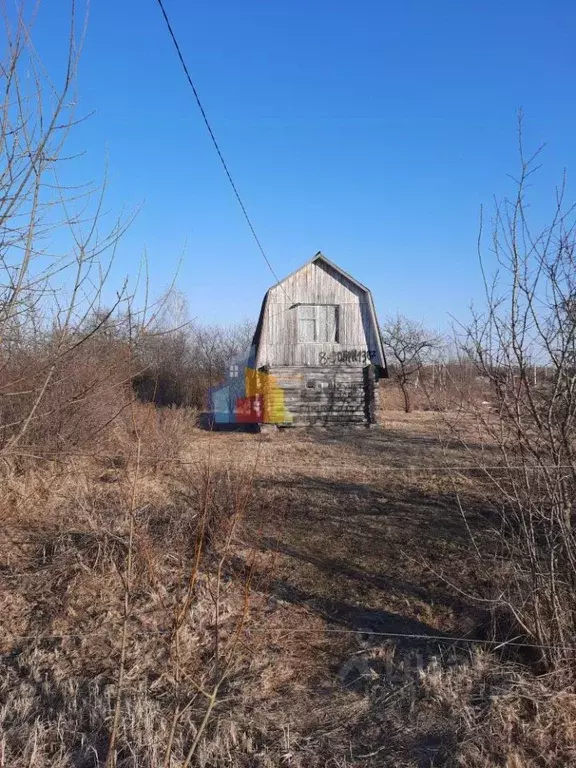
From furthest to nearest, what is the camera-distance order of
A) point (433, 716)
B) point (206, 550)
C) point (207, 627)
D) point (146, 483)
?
point (146, 483) < point (206, 550) < point (207, 627) < point (433, 716)

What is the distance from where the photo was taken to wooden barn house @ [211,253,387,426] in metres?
18.1

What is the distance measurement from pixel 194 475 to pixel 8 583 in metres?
2.71

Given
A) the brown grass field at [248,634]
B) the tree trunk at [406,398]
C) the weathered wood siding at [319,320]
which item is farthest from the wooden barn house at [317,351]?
the brown grass field at [248,634]

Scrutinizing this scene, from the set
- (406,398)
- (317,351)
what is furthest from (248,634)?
(406,398)

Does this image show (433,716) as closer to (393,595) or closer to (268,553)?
(393,595)

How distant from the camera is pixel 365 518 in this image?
7.37 metres

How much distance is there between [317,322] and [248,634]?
1407cm

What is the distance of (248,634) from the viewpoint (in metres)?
4.60

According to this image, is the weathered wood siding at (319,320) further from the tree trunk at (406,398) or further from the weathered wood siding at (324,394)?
the tree trunk at (406,398)

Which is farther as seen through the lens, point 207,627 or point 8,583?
point 8,583

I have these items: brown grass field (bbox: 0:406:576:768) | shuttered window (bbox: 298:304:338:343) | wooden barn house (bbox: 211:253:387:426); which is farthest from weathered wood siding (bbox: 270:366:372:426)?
brown grass field (bbox: 0:406:576:768)

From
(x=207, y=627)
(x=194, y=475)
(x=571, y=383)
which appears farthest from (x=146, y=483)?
(x=571, y=383)

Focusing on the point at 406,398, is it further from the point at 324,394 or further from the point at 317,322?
the point at 317,322

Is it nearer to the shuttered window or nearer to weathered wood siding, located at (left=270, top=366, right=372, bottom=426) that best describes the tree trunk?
weathered wood siding, located at (left=270, top=366, right=372, bottom=426)
